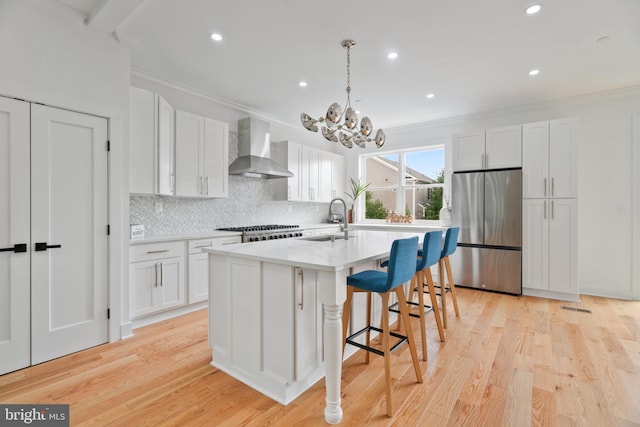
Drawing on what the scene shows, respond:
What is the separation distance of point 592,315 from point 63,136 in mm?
5431

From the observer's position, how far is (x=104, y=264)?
2.62m

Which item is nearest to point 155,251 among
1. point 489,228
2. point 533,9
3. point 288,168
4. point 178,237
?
point 178,237

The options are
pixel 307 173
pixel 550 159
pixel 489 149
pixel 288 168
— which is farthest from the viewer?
pixel 307 173

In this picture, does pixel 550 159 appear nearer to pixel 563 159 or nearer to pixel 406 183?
pixel 563 159

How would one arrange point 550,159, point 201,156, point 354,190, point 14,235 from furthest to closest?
point 354,190 → point 550,159 → point 201,156 → point 14,235

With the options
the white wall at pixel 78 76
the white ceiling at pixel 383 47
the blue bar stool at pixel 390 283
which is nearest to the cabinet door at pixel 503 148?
the white ceiling at pixel 383 47

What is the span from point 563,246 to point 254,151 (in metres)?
4.38

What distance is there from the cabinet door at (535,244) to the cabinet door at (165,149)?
181 inches

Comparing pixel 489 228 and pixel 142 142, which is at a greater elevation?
pixel 142 142

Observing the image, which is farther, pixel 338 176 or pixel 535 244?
pixel 338 176

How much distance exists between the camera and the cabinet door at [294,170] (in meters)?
5.07

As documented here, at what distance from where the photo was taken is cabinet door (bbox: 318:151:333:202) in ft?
18.9

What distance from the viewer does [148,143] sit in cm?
312

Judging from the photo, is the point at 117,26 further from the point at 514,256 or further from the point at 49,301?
the point at 514,256
